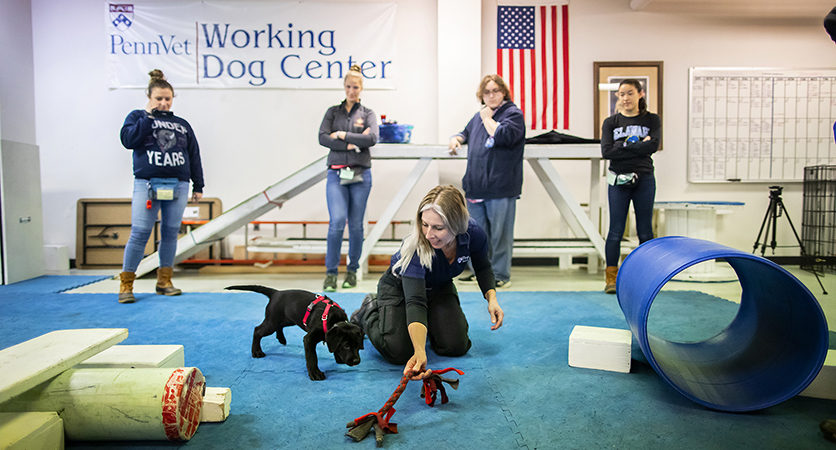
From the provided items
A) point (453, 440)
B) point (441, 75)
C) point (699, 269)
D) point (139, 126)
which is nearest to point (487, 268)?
point (453, 440)

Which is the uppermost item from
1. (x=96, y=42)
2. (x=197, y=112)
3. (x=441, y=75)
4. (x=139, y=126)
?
(x=96, y=42)

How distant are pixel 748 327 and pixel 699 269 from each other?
2241 millimetres

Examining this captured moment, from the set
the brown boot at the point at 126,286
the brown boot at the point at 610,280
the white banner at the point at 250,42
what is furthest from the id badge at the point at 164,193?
the brown boot at the point at 610,280

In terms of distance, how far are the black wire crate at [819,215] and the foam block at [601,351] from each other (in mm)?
3817

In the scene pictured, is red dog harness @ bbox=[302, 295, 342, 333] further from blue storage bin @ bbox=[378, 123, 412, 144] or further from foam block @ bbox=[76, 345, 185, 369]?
blue storage bin @ bbox=[378, 123, 412, 144]

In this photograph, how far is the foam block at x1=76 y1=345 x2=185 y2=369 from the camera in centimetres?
142

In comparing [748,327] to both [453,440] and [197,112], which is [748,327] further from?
[197,112]

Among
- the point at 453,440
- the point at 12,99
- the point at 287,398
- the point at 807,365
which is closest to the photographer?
the point at 453,440

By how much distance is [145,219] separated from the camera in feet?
10.00

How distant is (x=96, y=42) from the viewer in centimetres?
482

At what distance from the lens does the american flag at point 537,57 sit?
188 inches

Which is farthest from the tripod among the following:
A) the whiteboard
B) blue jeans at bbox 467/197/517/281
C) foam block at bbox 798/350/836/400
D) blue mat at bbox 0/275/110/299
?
blue mat at bbox 0/275/110/299

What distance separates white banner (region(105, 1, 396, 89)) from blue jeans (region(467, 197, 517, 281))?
2001mm

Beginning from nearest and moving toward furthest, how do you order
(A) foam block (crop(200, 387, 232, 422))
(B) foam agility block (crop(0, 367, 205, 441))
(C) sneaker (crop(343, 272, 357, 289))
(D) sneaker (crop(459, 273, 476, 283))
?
1. (B) foam agility block (crop(0, 367, 205, 441))
2. (A) foam block (crop(200, 387, 232, 422))
3. (C) sneaker (crop(343, 272, 357, 289))
4. (D) sneaker (crop(459, 273, 476, 283))
